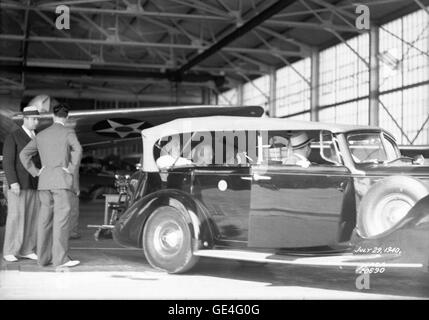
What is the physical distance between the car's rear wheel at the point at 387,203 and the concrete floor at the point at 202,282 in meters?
0.50

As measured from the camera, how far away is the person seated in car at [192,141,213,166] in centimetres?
554

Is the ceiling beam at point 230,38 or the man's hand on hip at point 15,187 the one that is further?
the ceiling beam at point 230,38

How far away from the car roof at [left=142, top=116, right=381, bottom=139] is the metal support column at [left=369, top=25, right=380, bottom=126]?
0.15m

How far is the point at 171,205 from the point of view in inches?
219

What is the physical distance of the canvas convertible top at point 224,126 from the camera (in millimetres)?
5238

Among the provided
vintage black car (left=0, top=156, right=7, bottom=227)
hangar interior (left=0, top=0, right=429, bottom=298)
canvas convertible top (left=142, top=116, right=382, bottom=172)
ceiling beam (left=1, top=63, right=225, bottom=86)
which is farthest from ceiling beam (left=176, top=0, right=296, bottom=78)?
canvas convertible top (left=142, top=116, right=382, bottom=172)

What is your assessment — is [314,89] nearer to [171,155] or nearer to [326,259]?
[171,155]

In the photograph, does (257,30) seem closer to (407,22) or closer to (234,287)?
(407,22)

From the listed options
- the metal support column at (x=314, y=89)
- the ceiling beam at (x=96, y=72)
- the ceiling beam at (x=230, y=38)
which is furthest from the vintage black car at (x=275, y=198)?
the ceiling beam at (x=230, y=38)

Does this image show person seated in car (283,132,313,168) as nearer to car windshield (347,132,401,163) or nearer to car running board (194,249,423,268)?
car windshield (347,132,401,163)

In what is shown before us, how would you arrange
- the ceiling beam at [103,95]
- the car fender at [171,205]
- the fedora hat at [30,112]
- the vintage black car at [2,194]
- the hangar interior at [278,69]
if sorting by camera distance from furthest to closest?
the vintage black car at [2,194]
the ceiling beam at [103,95]
the fedora hat at [30,112]
the car fender at [171,205]
the hangar interior at [278,69]

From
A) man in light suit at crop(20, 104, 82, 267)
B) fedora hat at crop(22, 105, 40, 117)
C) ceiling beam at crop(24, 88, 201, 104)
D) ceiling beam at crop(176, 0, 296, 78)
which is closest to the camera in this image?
man in light suit at crop(20, 104, 82, 267)

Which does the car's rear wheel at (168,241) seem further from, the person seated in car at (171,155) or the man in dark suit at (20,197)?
the man in dark suit at (20,197)
